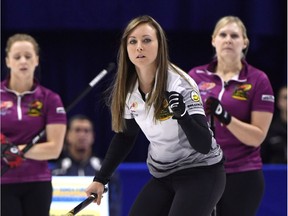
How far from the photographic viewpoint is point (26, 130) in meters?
3.89

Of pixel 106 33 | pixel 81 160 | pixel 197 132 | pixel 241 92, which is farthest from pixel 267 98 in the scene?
pixel 106 33

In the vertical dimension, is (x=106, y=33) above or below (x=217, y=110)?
below

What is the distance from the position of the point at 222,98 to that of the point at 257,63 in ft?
11.1

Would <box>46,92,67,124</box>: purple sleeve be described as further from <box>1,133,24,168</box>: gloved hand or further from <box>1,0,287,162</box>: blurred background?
<box>1,0,287,162</box>: blurred background

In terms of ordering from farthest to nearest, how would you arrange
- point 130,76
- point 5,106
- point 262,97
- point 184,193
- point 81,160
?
point 81,160 → point 5,106 → point 262,97 → point 130,76 → point 184,193

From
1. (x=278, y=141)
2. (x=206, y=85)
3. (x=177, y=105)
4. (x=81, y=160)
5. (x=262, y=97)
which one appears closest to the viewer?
(x=177, y=105)

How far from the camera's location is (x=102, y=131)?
693cm

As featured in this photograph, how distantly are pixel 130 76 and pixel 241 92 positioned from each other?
797 millimetres

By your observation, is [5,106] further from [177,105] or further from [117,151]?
[177,105]

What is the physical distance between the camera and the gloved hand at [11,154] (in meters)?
3.80

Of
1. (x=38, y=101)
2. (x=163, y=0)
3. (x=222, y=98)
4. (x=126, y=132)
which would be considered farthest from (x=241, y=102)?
(x=163, y=0)

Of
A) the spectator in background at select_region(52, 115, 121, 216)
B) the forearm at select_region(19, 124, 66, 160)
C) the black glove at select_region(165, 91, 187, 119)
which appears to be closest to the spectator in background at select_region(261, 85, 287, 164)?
the spectator in background at select_region(52, 115, 121, 216)

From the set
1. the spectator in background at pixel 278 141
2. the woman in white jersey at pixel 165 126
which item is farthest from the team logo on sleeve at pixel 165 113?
the spectator in background at pixel 278 141

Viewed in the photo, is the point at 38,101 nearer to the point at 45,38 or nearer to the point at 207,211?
the point at 207,211
